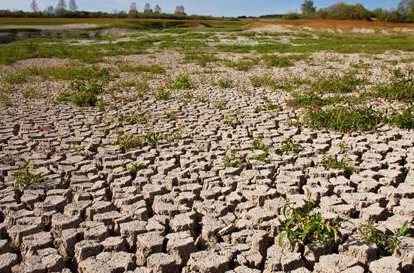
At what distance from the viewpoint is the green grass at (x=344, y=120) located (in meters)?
7.48

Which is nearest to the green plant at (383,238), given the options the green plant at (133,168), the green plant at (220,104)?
the green plant at (133,168)

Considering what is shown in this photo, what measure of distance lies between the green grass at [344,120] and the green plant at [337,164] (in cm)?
174

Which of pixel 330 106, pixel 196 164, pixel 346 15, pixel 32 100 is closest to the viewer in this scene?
pixel 196 164

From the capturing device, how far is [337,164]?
18.5 feet

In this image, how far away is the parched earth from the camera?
360 centimetres

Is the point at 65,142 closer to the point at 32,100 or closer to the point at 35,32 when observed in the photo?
the point at 32,100

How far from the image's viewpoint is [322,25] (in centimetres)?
5109

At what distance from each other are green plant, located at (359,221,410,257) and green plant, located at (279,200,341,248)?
24 centimetres

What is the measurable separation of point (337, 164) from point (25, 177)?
12.5 feet

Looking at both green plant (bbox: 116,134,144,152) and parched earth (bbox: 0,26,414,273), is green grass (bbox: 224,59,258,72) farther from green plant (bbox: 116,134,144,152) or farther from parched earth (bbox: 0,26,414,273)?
green plant (bbox: 116,134,144,152)

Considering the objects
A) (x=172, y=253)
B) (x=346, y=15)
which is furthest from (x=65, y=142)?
(x=346, y=15)

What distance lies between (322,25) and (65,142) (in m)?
48.3

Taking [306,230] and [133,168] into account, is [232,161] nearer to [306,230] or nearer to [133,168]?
[133,168]

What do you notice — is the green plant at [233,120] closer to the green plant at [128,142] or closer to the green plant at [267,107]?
the green plant at [267,107]
